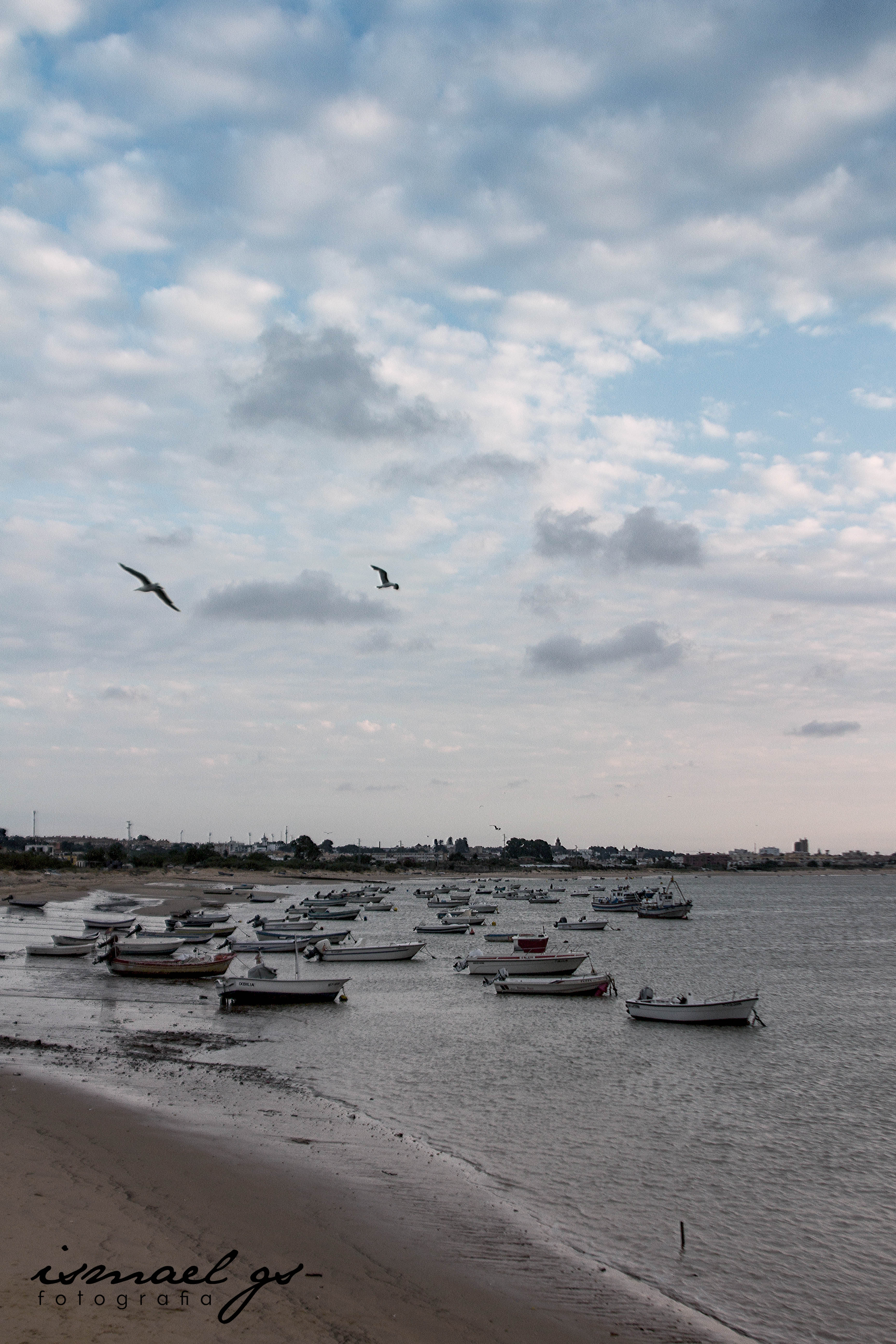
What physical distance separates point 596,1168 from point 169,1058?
1466cm

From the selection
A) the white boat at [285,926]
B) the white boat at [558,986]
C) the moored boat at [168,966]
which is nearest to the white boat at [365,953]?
the moored boat at [168,966]

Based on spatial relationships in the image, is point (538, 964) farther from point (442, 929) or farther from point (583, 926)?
point (583, 926)

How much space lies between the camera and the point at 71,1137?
18078 mm

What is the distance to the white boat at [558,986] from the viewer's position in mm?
45062

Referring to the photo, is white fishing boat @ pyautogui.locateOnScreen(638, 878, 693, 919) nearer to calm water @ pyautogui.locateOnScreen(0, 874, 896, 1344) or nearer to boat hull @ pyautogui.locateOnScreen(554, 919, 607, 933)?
boat hull @ pyautogui.locateOnScreen(554, 919, 607, 933)

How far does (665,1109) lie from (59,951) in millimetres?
41808

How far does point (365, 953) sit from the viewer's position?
2335 inches

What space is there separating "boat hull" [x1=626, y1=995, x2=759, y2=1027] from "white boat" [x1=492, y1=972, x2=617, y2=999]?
780cm

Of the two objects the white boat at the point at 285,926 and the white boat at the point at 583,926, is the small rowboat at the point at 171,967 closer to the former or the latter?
the white boat at the point at 285,926

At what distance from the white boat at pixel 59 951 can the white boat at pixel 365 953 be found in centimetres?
1374

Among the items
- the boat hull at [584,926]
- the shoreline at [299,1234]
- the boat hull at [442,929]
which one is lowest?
the boat hull at [584,926]

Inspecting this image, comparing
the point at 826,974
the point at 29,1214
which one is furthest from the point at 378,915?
the point at 29,1214

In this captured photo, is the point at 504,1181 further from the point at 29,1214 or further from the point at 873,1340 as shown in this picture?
the point at 29,1214

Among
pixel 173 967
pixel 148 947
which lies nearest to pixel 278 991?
pixel 173 967
